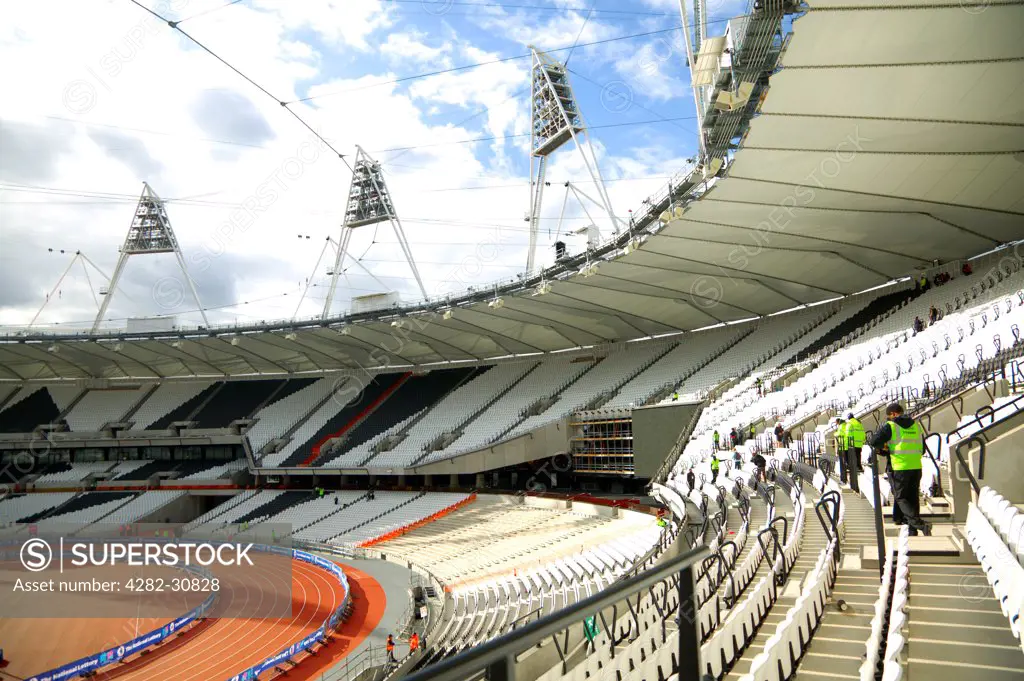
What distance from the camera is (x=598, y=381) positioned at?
1432 inches

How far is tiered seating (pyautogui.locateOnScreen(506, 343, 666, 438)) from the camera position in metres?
34.8

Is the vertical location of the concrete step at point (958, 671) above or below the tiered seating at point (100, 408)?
below

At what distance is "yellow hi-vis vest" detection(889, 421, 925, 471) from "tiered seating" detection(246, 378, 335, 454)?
41425 mm

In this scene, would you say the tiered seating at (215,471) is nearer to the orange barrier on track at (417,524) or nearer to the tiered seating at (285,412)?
the tiered seating at (285,412)

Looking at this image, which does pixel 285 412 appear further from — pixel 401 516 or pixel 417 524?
pixel 417 524

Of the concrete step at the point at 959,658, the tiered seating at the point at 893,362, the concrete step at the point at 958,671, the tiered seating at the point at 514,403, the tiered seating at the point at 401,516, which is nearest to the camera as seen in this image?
the concrete step at the point at 958,671

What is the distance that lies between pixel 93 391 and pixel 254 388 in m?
12.5

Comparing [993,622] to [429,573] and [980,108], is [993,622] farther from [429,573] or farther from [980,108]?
[429,573]

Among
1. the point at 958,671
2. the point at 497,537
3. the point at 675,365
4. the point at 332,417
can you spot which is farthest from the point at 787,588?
the point at 332,417

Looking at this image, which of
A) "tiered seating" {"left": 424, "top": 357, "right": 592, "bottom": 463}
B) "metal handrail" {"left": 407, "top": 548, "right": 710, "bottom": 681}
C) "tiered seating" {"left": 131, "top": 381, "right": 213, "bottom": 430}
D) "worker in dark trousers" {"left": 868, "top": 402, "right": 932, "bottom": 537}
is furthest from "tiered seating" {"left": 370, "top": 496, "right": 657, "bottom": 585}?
"tiered seating" {"left": 131, "top": 381, "right": 213, "bottom": 430}

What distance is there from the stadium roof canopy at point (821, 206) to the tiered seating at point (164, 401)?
21.1 feet

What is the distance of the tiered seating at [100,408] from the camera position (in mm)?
47969

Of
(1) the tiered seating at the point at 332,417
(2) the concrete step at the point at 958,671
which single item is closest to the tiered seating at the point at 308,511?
(1) the tiered seating at the point at 332,417

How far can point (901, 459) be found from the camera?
19.9ft
